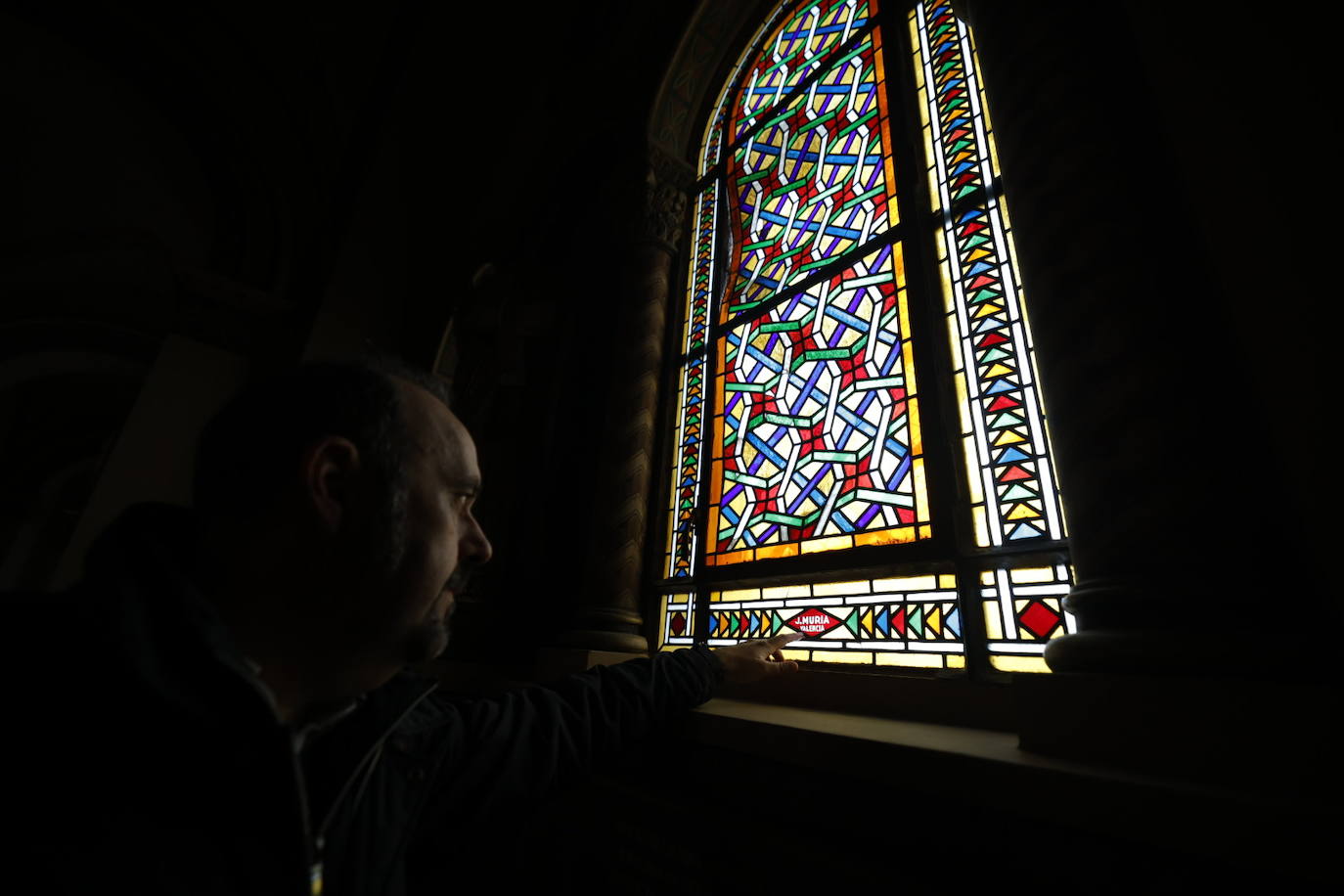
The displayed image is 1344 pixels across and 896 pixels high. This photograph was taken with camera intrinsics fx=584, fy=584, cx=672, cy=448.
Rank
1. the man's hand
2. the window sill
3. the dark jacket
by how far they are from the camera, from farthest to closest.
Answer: the man's hand, the window sill, the dark jacket

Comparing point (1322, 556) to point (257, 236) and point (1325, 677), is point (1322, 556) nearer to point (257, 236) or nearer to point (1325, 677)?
point (1325, 677)

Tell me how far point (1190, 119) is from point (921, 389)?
758 millimetres

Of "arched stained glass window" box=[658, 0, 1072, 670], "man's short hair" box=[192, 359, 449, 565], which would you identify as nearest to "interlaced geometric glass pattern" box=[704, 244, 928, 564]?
"arched stained glass window" box=[658, 0, 1072, 670]

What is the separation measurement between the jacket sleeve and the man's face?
23 cm

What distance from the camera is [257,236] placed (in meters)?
6.50

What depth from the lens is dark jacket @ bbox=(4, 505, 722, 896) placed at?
0.49 m

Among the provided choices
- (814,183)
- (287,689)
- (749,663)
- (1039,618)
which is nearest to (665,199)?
(814,183)

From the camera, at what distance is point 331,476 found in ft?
2.45

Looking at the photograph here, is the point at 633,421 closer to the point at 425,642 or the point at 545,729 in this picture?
the point at 545,729

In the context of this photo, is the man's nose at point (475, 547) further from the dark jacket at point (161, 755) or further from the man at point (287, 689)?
the dark jacket at point (161, 755)

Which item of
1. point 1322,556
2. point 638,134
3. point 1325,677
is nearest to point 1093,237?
point 1322,556

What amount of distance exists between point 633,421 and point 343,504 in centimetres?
182

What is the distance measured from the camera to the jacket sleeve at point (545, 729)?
0.91 meters

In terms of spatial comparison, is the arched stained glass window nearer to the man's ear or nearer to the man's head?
the man's head
